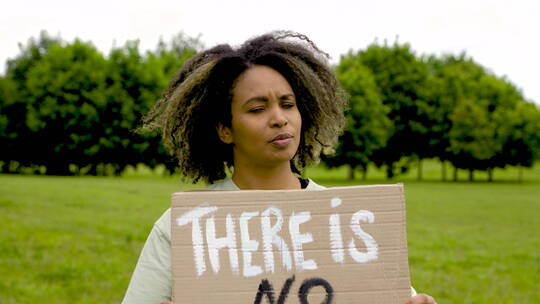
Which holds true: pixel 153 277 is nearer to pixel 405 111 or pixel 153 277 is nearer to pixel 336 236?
pixel 336 236

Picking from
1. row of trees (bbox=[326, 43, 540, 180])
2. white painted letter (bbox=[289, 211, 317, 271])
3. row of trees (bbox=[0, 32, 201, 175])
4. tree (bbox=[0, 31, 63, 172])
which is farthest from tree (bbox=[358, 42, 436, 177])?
white painted letter (bbox=[289, 211, 317, 271])

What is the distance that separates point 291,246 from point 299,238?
37 millimetres

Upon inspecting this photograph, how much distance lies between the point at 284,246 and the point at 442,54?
182ft

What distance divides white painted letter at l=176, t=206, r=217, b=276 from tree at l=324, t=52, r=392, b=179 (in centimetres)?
3195

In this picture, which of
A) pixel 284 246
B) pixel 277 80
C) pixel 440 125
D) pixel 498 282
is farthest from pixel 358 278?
pixel 440 125

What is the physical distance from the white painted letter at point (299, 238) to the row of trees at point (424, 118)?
32206 millimetres

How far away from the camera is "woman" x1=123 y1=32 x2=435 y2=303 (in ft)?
6.54

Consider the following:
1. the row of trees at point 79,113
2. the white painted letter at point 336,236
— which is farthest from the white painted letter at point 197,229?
the row of trees at point 79,113

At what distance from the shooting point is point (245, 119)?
7.18 ft

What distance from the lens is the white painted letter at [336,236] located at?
1917 mm

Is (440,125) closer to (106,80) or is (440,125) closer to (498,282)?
(106,80)

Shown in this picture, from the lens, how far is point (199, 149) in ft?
8.42

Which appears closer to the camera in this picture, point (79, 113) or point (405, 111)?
point (79, 113)

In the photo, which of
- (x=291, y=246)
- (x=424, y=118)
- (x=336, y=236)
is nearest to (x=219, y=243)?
(x=291, y=246)
